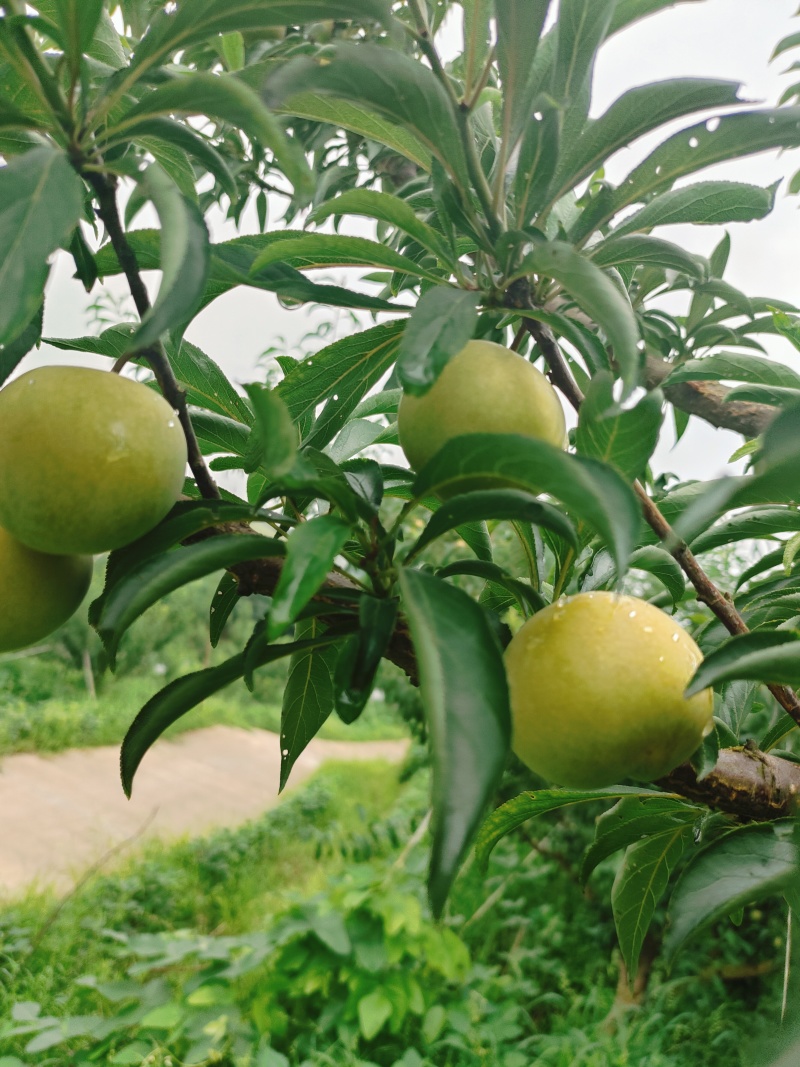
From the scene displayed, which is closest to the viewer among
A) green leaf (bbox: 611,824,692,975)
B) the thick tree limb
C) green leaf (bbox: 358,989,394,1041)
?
green leaf (bbox: 611,824,692,975)

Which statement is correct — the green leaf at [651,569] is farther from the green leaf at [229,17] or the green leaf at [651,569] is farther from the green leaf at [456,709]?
the green leaf at [229,17]

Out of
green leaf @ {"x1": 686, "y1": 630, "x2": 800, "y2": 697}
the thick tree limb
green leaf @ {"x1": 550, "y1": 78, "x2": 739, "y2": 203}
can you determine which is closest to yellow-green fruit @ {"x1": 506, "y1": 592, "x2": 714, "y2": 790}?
green leaf @ {"x1": 686, "y1": 630, "x2": 800, "y2": 697}

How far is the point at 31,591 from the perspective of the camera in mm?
433

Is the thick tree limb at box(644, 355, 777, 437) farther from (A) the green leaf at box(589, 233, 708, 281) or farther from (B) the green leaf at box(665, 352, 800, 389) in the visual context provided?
(A) the green leaf at box(589, 233, 708, 281)

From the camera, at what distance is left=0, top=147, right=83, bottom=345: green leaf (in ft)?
0.99

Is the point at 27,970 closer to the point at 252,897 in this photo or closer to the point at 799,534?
the point at 252,897

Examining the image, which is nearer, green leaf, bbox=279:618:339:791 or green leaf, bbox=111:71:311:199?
green leaf, bbox=111:71:311:199

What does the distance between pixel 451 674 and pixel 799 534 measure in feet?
1.43

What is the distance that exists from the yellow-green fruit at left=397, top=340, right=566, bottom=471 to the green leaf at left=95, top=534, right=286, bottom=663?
10cm

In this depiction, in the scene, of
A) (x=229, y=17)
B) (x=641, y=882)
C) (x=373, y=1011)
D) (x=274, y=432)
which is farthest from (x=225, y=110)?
(x=373, y=1011)

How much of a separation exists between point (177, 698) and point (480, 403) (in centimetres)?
21

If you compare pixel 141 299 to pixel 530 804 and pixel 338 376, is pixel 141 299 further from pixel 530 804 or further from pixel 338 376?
pixel 530 804

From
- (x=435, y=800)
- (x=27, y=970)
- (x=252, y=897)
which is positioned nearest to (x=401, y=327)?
(x=435, y=800)

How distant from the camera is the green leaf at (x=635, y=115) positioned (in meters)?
0.40
